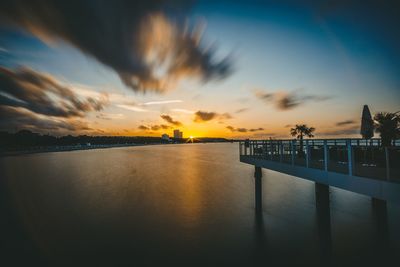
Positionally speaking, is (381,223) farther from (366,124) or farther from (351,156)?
(351,156)

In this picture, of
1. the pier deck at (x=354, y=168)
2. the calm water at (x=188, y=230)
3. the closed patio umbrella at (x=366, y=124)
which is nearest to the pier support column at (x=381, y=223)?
the calm water at (x=188, y=230)

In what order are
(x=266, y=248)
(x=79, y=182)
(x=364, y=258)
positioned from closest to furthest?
(x=364, y=258) < (x=266, y=248) < (x=79, y=182)

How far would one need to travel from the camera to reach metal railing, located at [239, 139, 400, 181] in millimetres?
7109

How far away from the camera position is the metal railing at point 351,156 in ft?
23.3

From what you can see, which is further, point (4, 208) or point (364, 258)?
point (4, 208)

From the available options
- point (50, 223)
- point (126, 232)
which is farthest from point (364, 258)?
point (50, 223)

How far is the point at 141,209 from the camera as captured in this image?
1844cm

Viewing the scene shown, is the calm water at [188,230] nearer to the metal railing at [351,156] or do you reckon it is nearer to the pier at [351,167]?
the pier at [351,167]

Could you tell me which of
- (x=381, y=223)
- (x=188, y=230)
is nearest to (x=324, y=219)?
(x=381, y=223)

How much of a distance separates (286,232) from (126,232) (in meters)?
9.27

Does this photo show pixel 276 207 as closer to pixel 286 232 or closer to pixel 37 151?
pixel 286 232

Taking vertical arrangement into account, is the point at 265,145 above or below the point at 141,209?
above

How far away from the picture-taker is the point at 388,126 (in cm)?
1574

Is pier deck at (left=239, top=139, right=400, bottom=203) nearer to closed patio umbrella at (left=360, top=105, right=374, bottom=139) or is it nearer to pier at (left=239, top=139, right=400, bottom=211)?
pier at (left=239, top=139, right=400, bottom=211)
